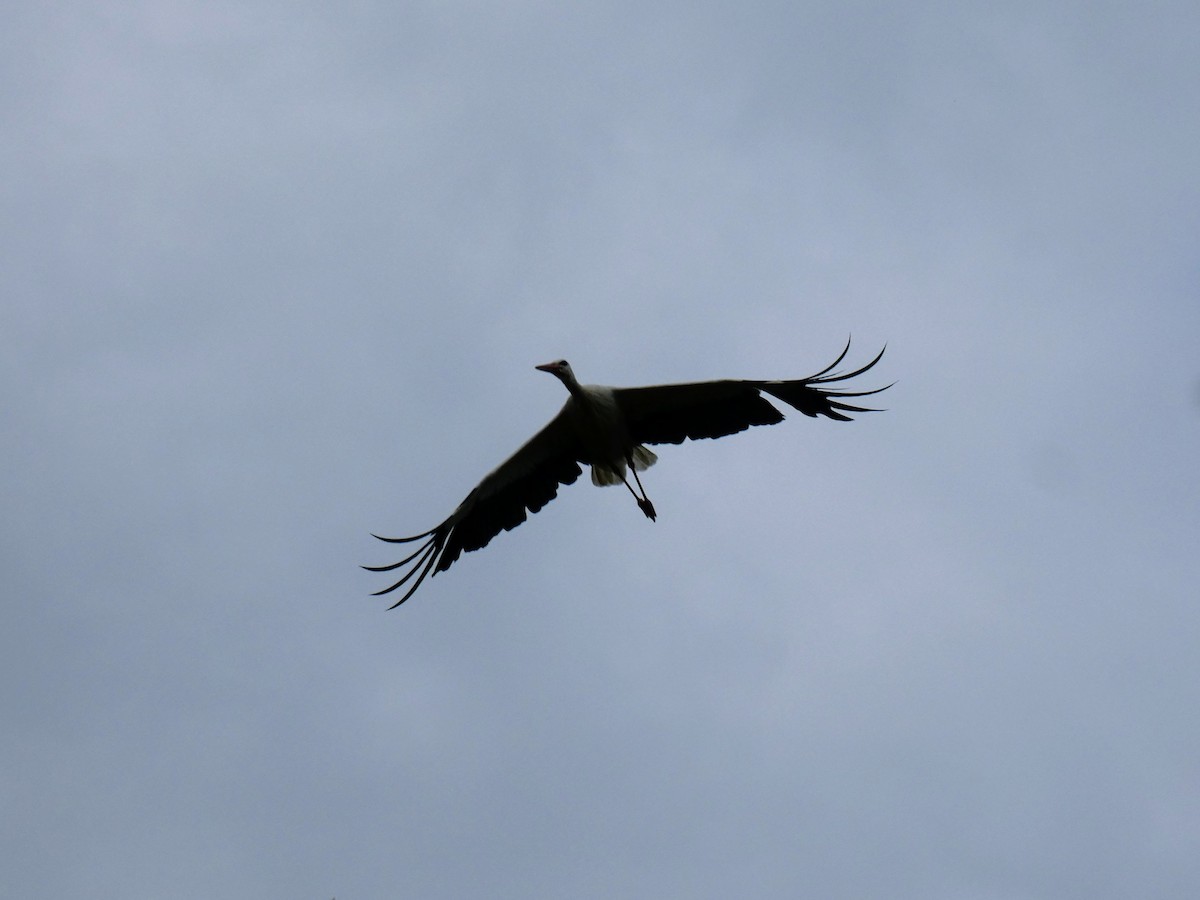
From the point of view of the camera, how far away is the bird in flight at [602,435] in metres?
13.0

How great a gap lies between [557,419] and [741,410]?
177 centimetres

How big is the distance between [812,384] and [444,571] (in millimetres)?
4105

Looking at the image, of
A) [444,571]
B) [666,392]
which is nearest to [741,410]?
[666,392]

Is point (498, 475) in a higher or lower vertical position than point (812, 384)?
higher

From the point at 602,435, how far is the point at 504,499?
1.30 metres

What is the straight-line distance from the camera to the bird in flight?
42.8 feet

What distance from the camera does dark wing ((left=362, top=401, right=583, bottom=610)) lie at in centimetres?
1380

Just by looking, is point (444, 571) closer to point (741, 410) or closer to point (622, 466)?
point (622, 466)

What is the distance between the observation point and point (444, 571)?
14.0m

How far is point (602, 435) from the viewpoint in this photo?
1340 cm

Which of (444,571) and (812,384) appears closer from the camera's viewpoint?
(812,384)

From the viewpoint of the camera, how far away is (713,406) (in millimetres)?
13320

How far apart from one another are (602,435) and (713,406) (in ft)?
3.60

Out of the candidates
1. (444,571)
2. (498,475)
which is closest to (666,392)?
(498,475)
